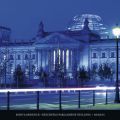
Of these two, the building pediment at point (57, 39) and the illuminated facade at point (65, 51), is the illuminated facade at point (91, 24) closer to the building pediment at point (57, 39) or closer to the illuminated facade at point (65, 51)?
the illuminated facade at point (65, 51)

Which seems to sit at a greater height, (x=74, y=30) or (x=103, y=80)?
(x=74, y=30)

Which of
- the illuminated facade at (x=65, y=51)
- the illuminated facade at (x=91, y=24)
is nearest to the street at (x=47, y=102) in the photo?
the illuminated facade at (x=65, y=51)

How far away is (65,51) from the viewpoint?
165000 mm

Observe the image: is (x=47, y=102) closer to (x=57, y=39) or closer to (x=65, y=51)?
(x=65, y=51)

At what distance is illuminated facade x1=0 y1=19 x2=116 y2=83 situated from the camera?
16150cm

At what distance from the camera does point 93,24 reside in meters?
191

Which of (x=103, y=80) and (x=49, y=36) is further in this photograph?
(x=49, y=36)

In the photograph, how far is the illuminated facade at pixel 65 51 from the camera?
6358 inches

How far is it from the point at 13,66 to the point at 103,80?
42.7 m

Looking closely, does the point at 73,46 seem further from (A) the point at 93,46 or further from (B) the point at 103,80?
(B) the point at 103,80

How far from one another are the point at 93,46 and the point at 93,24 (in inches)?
1114
